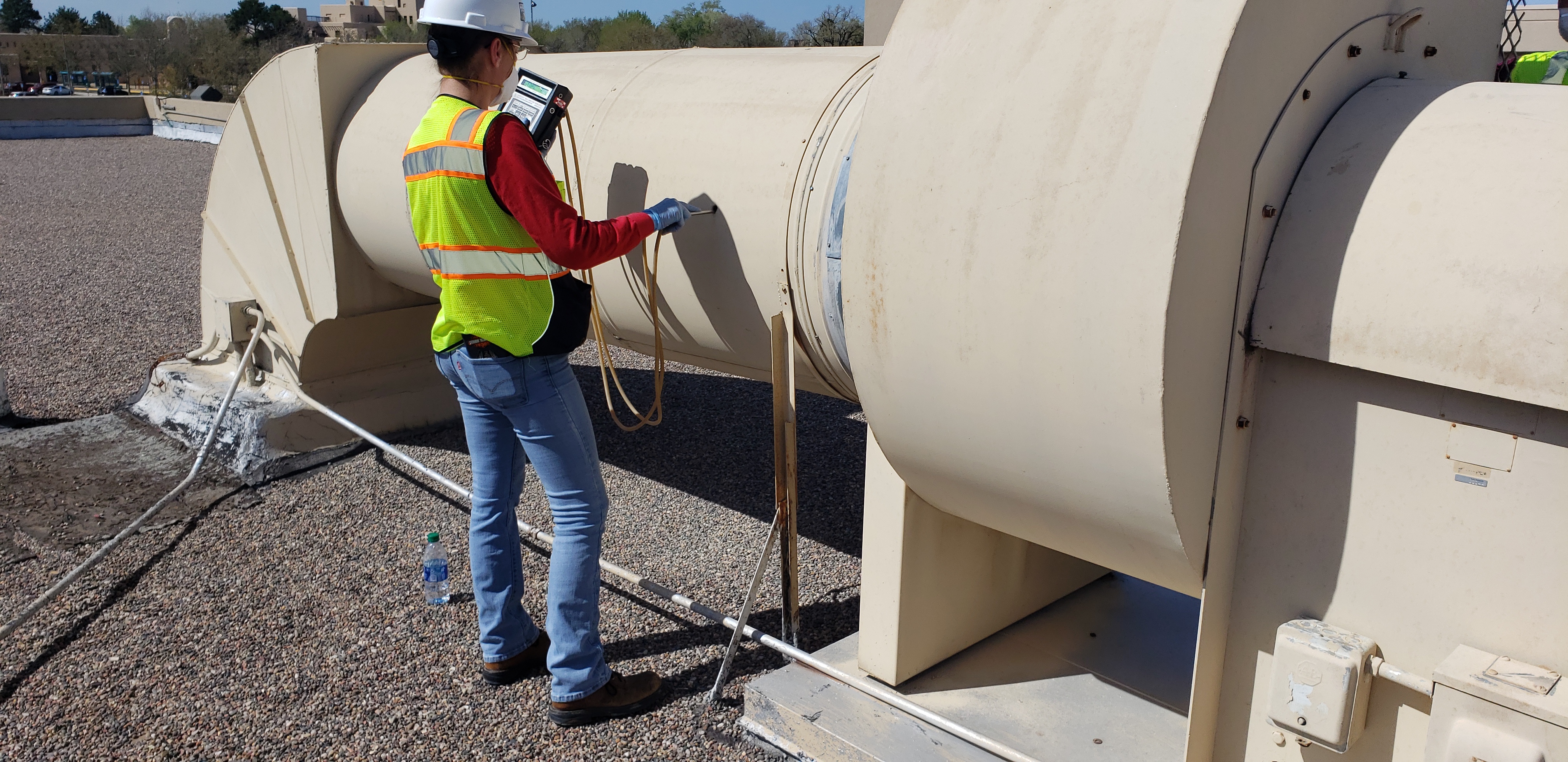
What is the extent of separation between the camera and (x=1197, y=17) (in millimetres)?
1722

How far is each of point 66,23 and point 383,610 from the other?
62.5 m

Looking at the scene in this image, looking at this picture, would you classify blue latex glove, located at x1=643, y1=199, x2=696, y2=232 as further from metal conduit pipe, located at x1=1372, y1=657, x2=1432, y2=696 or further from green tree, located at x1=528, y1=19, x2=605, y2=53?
green tree, located at x1=528, y1=19, x2=605, y2=53

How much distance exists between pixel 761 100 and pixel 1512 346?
6.08 ft

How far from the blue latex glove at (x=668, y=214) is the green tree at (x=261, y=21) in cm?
5591

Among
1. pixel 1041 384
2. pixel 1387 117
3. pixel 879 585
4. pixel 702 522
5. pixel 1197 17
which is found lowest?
pixel 702 522

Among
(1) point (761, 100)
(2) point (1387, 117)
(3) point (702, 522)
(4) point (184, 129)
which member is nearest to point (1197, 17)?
(2) point (1387, 117)

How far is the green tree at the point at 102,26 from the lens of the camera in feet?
175

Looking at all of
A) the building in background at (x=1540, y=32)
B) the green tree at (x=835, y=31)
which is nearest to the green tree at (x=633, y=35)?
the green tree at (x=835, y=31)

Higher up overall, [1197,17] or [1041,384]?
[1197,17]

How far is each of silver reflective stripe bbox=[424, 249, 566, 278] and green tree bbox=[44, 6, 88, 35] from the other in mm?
60119

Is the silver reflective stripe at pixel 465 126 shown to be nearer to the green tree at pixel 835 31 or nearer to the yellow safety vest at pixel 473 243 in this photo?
the yellow safety vest at pixel 473 243

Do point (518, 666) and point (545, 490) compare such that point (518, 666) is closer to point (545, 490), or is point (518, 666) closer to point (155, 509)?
point (545, 490)

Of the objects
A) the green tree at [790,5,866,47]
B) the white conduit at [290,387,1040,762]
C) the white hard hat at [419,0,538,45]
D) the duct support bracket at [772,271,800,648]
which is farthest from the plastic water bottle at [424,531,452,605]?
the green tree at [790,5,866,47]

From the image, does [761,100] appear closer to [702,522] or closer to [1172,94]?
[1172,94]
